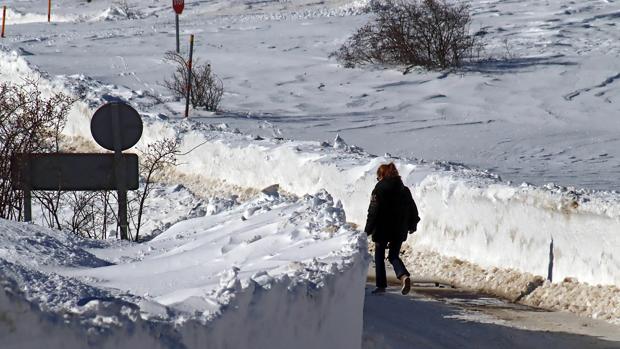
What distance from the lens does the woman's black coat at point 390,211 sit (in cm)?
1180

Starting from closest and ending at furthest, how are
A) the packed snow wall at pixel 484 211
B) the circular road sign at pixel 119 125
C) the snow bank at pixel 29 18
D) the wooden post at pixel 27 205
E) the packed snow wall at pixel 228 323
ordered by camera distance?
the packed snow wall at pixel 228 323 → the packed snow wall at pixel 484 211 → the wooden post at pixel 27 205 → the circular road sign at pixel 119 125 → the snow bank at pixel 29 18

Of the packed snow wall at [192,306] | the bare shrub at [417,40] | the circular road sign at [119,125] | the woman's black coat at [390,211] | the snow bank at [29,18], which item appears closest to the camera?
the packed snow wall at [192,306]

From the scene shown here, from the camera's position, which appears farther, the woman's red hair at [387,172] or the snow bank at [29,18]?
the snow bank at [29,18]

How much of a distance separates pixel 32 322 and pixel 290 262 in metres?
2.45

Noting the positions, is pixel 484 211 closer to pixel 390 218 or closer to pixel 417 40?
pixel 390 218

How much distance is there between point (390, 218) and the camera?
1191 centimetres

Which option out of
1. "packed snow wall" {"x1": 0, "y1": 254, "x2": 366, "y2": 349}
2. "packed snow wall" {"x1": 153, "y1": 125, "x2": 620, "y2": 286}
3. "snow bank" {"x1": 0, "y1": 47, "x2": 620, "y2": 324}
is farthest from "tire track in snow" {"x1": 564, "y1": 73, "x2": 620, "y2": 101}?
"packed snow wall" {"x1": 0, "y1": 254, "x2": 366, "y2": 349}

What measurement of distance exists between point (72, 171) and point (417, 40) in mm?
16235

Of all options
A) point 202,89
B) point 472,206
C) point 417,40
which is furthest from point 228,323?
point 417,40

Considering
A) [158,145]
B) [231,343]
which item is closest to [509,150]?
[158,145]

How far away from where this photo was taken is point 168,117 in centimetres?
2309

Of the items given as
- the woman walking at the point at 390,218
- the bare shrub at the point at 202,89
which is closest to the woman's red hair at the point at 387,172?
the woman walking at the point at 390,218

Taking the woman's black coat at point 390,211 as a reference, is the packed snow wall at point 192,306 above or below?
above

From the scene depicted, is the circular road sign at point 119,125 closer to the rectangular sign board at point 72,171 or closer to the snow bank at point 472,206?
the rectangular sign board at point 72,171
